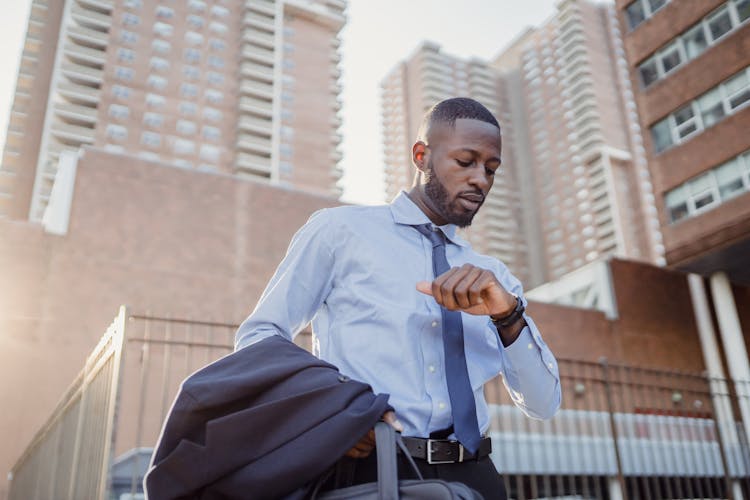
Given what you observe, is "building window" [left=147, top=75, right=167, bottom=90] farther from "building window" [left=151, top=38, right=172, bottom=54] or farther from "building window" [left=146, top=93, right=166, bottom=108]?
"building window" [left=151, top=38, right=172, bottom=54]

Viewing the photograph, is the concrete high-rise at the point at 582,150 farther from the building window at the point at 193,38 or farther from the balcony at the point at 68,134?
the balcony at the point at 68,134

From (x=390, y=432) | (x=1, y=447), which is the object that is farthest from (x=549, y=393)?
(x=1, y=447)

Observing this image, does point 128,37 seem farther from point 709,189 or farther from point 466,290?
point 466,290

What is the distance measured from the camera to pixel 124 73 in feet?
192

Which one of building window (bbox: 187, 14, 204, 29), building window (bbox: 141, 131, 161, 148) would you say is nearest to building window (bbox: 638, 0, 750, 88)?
Answer: building window (bbox: 141, 131, 161, 148)

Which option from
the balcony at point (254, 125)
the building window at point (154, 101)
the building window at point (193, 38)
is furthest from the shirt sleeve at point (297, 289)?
the building window at point (193, 38)

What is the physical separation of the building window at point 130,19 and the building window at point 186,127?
9.80 metres

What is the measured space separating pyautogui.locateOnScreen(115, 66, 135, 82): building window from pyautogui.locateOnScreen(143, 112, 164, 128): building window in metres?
3.59

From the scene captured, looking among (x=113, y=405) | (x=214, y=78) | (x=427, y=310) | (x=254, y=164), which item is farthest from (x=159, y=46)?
(x=427, y=310)

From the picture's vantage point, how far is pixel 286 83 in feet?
220

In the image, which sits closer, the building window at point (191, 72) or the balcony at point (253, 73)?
the building window at point (191, 72)

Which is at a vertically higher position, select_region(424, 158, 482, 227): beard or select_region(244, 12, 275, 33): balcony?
select_region(244, 12, 275, 33): balcony

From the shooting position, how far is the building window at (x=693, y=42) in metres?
19.1

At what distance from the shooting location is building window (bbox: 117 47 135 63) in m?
58.8
